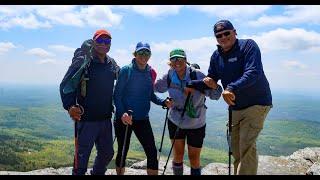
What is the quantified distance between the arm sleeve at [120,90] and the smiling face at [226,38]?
2301 millimetres

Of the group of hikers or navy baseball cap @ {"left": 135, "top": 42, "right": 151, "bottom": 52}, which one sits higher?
navy baseball cap @ {"left": 135, "top": 42, "right": 151, "bottom": 52}

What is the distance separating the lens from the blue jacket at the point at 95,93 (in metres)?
8.16

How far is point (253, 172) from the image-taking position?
Answer: 24.7 feet

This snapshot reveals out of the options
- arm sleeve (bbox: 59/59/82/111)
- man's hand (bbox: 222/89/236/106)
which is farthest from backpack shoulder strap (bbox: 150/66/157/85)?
man's hand (bbox: 222/89/236/106)

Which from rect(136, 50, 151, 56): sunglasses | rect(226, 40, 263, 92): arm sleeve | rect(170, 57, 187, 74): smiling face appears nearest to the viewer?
rect(226, 40, 263, 92): arm sleeve

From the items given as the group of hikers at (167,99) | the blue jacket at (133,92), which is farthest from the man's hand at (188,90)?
the blue jacket at (133,92)

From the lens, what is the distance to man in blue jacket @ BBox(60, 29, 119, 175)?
8.11 metres

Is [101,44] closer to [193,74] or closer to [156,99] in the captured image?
[156,99]

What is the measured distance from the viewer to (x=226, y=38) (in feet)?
24.4

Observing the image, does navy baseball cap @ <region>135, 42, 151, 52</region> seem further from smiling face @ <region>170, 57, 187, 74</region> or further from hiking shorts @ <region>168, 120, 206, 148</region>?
hiking shorts @ <region>168, 120, 206, 148</region>

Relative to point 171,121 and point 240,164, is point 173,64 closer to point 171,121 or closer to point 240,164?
point 171,121

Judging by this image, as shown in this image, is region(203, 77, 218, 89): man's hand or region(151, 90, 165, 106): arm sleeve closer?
region(203, 77, 218, 89): man's hand

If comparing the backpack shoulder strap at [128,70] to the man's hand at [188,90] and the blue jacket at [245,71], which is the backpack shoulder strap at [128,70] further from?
the blue jacket at [245,71]

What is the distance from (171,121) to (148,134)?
2.82 ft
